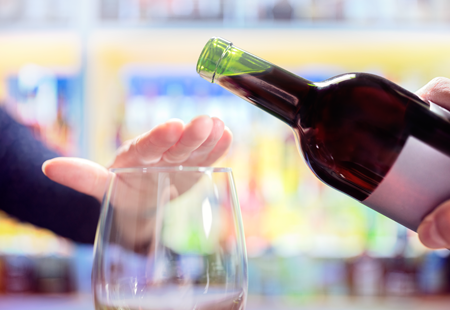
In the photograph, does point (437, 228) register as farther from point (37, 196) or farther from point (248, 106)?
point (248, 106)

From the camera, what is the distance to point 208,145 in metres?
0.50

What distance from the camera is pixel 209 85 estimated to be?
143 centimetres

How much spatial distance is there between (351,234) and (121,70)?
0.91 metres

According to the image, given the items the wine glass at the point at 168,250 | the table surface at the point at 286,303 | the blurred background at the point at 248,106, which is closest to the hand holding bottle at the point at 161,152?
the wine glass at the point at 168,250

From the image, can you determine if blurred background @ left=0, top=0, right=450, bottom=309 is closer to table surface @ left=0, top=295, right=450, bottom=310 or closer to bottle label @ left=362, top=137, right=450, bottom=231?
table surface @ left=0, top=295, right=450, bottom=310

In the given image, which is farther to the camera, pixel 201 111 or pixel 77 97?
pixel 201 111

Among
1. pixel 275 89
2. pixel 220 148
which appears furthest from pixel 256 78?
pixel 220 148

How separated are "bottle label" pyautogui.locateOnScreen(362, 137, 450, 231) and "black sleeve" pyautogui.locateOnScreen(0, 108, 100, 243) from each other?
0.55 metres

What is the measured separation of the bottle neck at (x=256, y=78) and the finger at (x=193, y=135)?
0.05m

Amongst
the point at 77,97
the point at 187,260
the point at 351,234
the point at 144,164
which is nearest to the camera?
Answer: the point at 187,260

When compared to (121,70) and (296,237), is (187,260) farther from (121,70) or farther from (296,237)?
(121,70)

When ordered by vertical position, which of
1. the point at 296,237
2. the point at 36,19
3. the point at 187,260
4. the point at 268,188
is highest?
the point at 36,19

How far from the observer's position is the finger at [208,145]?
46 centimetres

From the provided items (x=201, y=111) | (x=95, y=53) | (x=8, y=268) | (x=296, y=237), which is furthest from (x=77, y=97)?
(x=296, y=237)
